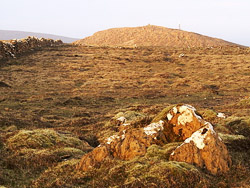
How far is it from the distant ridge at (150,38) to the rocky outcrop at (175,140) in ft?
342

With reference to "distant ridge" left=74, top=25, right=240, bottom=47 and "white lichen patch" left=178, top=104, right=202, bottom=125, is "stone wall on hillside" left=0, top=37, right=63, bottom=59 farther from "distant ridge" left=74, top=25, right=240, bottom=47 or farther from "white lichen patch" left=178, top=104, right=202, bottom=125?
"white lichen patch" left=178, top=104, right=202, bottom=125

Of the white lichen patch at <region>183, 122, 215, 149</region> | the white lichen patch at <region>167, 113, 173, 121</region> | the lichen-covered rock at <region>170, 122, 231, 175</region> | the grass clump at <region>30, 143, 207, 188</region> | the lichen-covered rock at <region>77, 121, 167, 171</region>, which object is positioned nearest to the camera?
the grass clump at <region>30, 143, 207, 188</region>

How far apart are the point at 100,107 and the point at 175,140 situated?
1934cm

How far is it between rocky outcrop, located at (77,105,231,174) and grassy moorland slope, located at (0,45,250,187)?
0.43 m

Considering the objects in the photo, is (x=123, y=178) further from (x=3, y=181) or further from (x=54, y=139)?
(x=54, y=139)

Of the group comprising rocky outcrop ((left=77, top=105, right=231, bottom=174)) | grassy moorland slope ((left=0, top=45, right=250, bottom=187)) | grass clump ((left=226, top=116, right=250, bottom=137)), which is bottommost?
grassy moorland slope ((left=0, top=45, right=250, bottom=187))

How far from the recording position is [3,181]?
8.61 metres

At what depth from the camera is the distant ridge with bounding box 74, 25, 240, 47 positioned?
118 metres

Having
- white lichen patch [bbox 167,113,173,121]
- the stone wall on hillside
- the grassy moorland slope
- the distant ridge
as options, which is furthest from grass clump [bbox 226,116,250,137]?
the distant ridge

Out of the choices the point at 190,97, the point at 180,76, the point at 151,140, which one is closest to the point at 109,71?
the point at 180,76

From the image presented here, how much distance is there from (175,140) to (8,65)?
173ft

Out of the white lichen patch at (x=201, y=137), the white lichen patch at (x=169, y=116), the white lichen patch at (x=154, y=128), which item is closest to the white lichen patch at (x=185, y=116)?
the white lichen patch at (x=169, y=116)

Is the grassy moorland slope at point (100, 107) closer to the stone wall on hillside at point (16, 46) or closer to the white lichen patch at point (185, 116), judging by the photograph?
the white lichen patch at point (185, 116)

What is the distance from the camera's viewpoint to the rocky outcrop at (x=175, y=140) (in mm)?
8586
